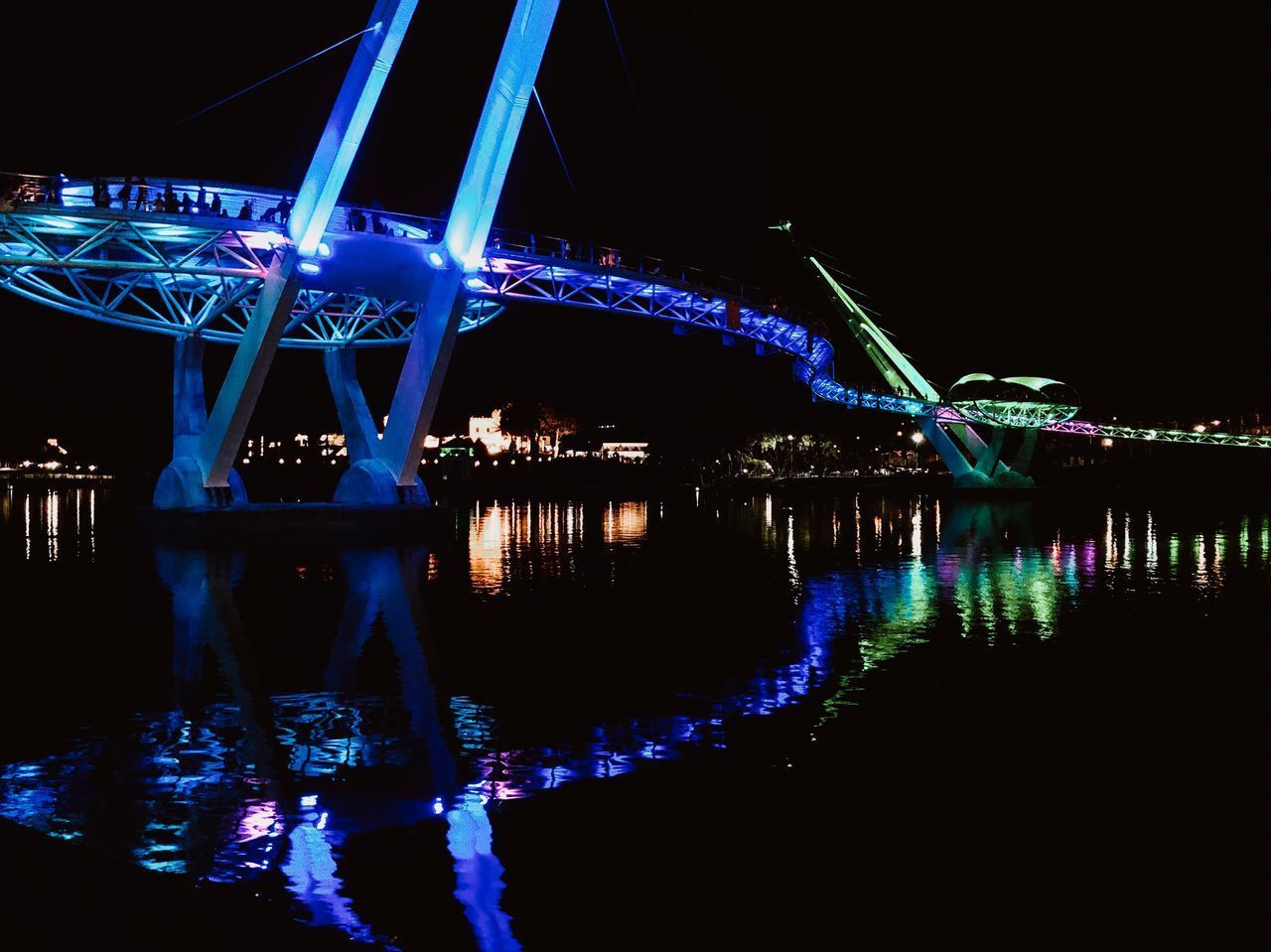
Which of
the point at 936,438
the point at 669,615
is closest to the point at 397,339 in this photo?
the point at 669,615

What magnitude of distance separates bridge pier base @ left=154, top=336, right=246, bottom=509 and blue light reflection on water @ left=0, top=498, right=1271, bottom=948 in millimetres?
11004

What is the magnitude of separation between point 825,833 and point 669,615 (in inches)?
322

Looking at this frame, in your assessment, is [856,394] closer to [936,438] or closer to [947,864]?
[936,438]

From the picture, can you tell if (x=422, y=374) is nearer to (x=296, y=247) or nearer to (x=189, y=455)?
(x=296, y=247)

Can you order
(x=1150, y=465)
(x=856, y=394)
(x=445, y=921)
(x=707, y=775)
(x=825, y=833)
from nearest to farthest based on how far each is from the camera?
(x=445, y=921), (x=825, y=833), (x=707, y=775), (x=856, y=394), (x=1150, y=465)

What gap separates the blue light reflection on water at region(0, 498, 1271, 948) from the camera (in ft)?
17.8

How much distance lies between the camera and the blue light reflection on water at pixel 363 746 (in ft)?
17.8

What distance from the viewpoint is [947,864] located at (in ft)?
17.5

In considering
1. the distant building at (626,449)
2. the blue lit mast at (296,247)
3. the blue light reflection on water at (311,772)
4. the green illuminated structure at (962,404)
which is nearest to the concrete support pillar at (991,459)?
the green illuminated structure at (962,404)

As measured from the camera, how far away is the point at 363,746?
7.55 meters

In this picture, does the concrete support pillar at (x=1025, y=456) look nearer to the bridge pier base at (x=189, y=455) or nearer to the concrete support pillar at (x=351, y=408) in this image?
the concrete support pillar at (x=351, y=408)

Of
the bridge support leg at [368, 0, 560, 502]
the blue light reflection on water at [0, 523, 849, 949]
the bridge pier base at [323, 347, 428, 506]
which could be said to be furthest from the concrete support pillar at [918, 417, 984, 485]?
the blue light reflection on water at [0, 523, 849, 949]

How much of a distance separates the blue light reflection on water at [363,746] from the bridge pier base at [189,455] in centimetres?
1100

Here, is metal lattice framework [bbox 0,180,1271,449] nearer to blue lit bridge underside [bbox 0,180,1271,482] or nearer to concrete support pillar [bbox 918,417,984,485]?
blue lit bridge underside [bbox 0,180,1271,482]
